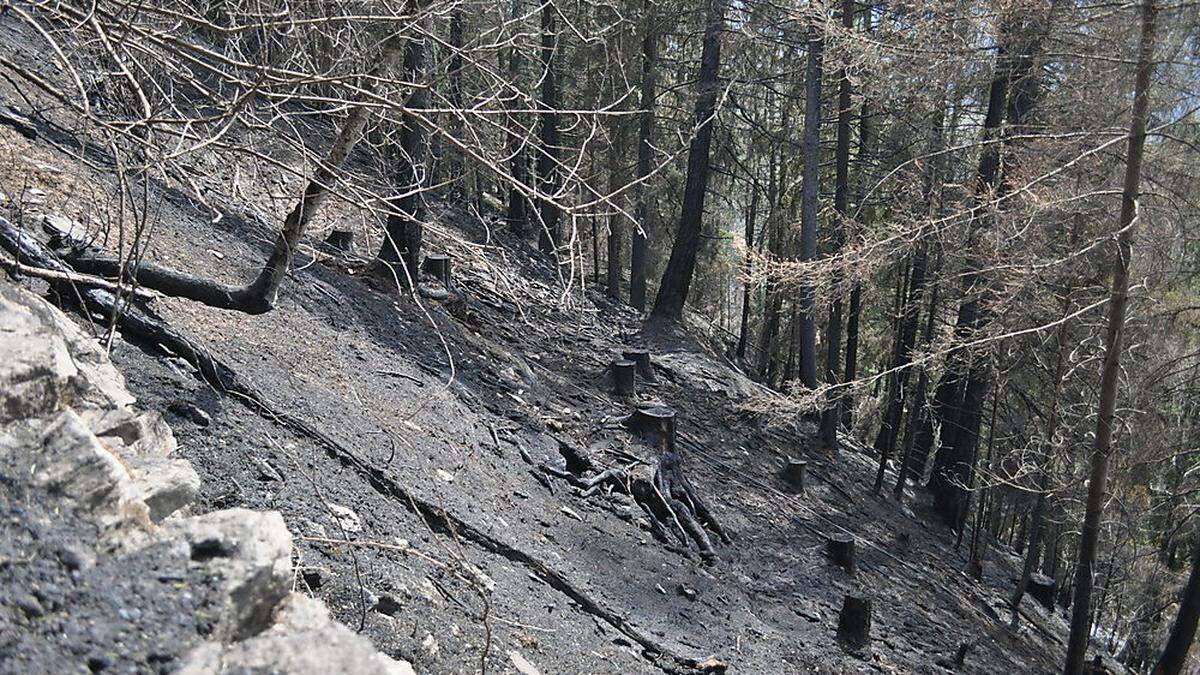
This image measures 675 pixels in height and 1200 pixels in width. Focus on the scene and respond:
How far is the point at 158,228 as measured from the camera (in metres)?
7.06

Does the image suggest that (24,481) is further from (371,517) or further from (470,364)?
(470,364)

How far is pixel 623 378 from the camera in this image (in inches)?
443

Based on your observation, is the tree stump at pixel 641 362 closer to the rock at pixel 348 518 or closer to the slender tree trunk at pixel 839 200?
the slender tree trunk at pixel 839 200

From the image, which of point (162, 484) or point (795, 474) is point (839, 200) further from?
point (162, 484)

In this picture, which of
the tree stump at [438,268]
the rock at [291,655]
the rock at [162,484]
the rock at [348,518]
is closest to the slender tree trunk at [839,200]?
the tree stump at [438,268]

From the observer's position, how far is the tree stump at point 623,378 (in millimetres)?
11164

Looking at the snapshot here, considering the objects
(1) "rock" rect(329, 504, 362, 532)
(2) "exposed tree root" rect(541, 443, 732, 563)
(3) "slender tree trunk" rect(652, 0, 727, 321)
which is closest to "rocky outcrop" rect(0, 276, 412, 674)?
(1) "rock" rect(329, 504, 362, 532)

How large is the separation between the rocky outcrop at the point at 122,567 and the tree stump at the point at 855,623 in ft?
19.9

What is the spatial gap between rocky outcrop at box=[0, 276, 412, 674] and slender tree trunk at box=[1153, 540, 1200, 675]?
30.5ft

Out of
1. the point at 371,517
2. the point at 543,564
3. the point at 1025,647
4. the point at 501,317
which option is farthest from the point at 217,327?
the point at 1025,647

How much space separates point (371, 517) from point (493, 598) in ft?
2.72

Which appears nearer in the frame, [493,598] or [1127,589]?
[493,598]

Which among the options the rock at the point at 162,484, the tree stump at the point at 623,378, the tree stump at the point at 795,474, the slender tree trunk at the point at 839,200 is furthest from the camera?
the slender tree trunk at the point at 839,200

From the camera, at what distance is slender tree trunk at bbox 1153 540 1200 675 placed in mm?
8906
